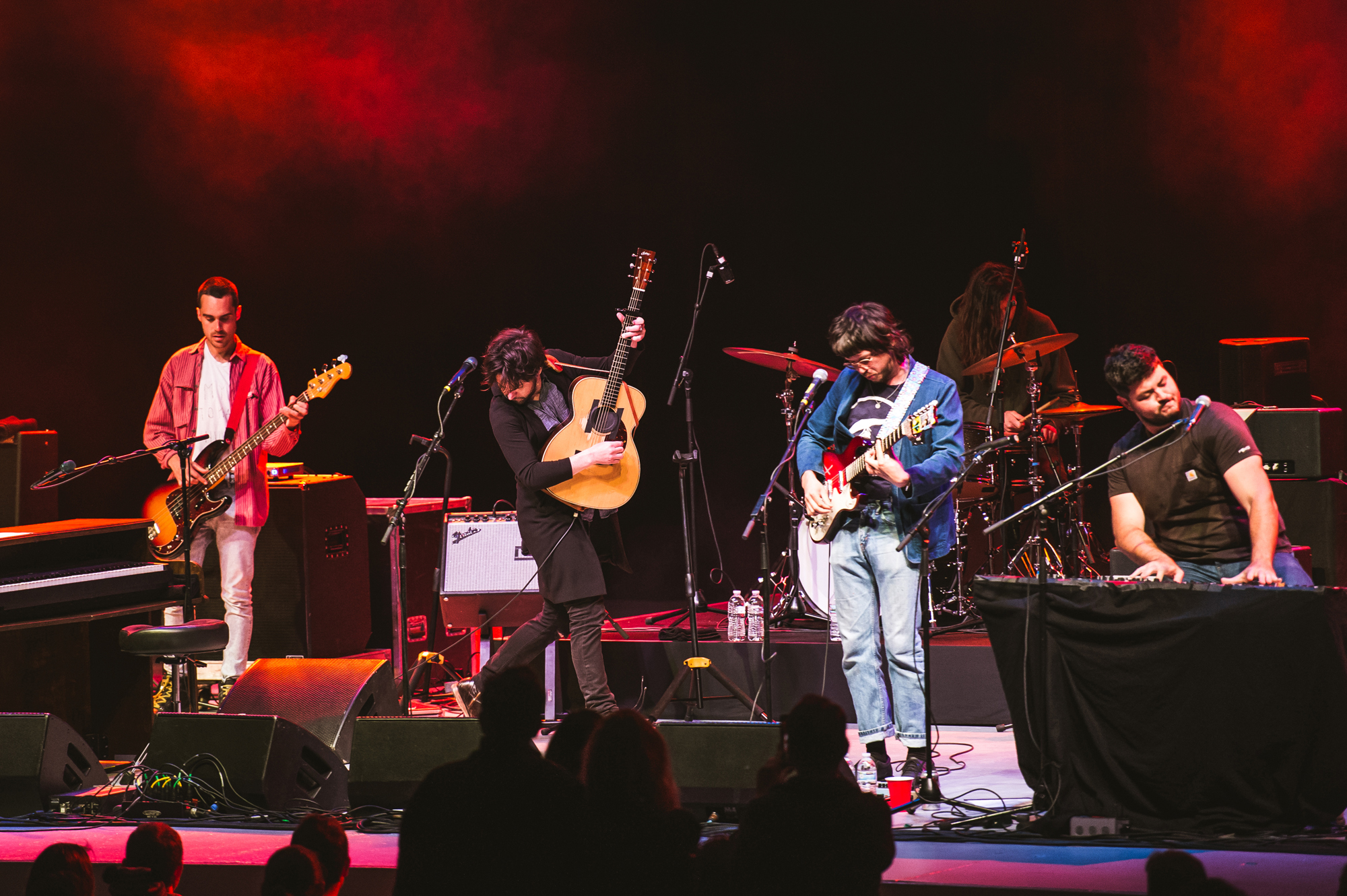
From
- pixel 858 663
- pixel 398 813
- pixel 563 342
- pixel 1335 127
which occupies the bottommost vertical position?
pixel 398 813

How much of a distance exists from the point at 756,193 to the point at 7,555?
5643 millimetres

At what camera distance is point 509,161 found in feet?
33.3

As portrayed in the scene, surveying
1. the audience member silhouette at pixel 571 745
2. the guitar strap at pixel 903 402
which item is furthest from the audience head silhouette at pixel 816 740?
the guitar strap at pixel 903 402

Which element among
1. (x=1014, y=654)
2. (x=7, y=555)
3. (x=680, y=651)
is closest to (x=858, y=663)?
(x=1014, y=654)

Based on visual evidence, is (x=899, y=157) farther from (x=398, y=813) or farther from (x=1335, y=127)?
(x=398, y=813)

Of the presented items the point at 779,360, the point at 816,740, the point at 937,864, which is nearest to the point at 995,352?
the point at 779,360

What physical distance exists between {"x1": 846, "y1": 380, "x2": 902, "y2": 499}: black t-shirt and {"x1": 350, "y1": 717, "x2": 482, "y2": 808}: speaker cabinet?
6.33 feet

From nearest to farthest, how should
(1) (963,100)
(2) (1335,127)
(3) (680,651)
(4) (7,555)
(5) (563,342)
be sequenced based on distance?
1. (4) (7,555)
2. (3) (680,651)
3. (2) (1335,127)
4. (1) (963,100)
5. (5) (563,342)

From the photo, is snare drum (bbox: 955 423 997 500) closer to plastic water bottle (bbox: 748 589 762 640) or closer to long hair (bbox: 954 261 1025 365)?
long hair (bbox: 954 261 1025 365)

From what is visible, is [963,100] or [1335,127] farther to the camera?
[963,100]

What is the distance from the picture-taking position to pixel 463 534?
761cm

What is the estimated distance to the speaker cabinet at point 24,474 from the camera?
8.11m

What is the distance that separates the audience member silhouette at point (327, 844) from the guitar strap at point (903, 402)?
2.87 meters

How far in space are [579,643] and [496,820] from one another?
353 centimetres
